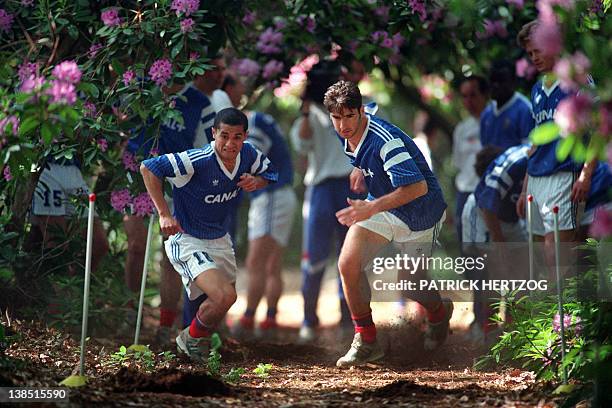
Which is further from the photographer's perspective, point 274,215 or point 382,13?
point 274,215

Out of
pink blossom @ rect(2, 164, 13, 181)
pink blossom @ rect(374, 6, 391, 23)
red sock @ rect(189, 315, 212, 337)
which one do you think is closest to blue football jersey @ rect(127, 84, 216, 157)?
pink blossom @ rect(2, 164, 13, 181)

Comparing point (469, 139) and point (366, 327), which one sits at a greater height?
point (469, 139)

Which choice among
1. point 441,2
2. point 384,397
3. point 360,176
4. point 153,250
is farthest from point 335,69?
point 384,397

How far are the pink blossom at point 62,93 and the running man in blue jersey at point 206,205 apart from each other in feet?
4.86

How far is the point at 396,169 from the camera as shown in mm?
6379

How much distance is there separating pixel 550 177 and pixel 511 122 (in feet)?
4.51

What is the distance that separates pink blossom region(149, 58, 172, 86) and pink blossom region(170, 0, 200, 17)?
1.14 ft

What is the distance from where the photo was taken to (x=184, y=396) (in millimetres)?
5336

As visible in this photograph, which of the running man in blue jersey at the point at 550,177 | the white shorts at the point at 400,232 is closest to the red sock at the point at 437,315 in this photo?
the white shorts at the point at 400,232

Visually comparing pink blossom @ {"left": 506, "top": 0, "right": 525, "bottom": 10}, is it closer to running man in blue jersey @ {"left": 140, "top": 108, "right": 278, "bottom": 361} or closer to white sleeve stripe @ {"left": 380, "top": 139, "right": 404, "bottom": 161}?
white sleeve stripe @ {"left": 380, "top": 139, "right": 404, "bottom": 161}

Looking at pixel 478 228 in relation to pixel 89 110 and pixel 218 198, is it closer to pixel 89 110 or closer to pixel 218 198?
pixel 218 198

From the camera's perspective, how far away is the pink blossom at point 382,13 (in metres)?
8.14

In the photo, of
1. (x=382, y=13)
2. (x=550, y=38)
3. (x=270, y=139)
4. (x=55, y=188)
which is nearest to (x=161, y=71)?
(x=55, y=188)

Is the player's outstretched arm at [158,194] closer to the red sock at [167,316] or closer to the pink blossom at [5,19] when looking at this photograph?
the red sock at [167,316]
